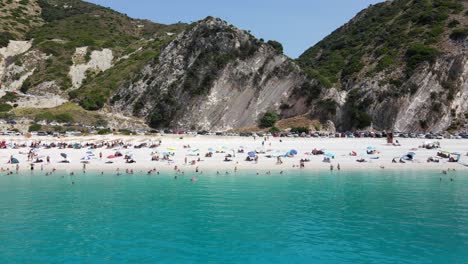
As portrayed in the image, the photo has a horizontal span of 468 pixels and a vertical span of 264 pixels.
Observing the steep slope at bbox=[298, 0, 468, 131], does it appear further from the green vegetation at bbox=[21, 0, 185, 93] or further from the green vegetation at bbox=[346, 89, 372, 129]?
the green vegetation at bbox=[21, 0, 185, 93]

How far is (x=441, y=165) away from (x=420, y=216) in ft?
79.0

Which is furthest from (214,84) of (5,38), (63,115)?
(5,38)

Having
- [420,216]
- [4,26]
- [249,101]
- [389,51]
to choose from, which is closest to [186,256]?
[420,216]

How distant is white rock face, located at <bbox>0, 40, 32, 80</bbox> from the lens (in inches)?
4773

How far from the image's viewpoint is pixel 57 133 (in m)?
69.9

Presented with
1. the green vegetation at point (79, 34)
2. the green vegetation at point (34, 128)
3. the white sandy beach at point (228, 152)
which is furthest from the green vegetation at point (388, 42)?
the green vegetation at point (79, 34)

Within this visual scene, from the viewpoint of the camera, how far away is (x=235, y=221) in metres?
24.4

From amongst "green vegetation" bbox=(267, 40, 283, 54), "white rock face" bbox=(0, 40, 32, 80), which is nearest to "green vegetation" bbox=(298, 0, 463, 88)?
"green vegetation" bbox=(267, 40, 283, 54)

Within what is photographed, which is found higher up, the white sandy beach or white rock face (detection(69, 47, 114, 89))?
white rock face (detection(69, 47, 114, 89))

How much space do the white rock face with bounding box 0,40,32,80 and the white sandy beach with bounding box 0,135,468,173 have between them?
227ft

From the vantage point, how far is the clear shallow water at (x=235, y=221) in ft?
62.3

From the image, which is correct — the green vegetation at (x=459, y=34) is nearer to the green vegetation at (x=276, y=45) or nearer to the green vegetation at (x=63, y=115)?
the green vegetation at (x=276, y=45)

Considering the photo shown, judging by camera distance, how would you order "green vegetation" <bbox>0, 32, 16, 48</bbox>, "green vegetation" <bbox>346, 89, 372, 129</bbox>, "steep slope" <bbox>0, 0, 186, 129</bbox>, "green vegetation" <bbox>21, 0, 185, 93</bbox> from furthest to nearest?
1. "green vegetation" <bbox>0, 32, 16, 48</bbox>
2. "green vegetation" <bbox>21, 0, 185, 93</bbox>
3. "steep slope" <bbox>0, 0, 186, 129</bbox>
4. "green vegetation" <bbox>346, 89, 372, 129</bbox>

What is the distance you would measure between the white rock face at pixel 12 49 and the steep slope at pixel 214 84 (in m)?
45.6
